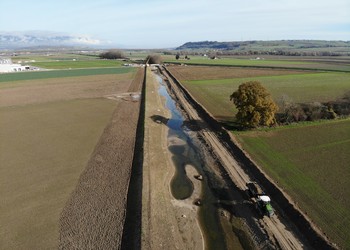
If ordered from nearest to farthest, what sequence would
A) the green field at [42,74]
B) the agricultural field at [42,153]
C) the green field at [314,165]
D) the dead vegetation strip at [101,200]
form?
the dead vegetation strip at [101,200] → the agricultural field at [42,153] → the green field at [314,165] → the green field at [42,74]

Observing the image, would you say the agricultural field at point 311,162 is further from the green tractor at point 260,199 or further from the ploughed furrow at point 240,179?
the green tractor at point 260,199

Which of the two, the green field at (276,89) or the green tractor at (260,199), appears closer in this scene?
the green tractor at (260,199)

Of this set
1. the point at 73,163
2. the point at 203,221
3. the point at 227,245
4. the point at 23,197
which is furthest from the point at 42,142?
the point at 227,245

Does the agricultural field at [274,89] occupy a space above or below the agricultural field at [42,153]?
above

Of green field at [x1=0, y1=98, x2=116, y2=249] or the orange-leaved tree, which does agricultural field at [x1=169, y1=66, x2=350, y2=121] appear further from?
green field at [x1=0, y1=98, x2=116, y2=249]

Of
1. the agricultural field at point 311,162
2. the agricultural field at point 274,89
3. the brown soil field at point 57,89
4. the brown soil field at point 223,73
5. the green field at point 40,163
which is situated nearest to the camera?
the green field at point 40,163

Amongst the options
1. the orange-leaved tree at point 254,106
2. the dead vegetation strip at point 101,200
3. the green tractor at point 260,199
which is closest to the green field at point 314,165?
the orange-leaved tree at point 254,106

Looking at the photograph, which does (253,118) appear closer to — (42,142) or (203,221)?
(203,221)
